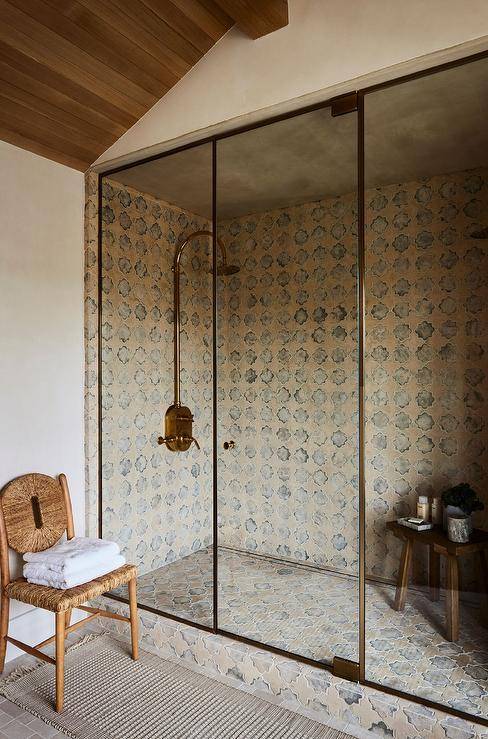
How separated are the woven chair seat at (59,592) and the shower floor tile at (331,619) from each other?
1.51ft

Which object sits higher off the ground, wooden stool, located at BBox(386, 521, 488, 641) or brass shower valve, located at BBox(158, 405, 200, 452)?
brass shower valve, located at BBox(158, 405, 200, 452)

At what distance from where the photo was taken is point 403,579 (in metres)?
2.16

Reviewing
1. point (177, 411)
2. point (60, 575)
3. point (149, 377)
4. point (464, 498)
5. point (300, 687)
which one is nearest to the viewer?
point (464, 498)

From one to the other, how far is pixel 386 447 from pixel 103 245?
193 cm

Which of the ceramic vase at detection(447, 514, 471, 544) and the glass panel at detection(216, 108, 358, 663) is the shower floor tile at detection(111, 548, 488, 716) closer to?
the glass panel at detection(216, 108, 358, 663)

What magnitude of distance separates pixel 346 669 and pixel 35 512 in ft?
5.24

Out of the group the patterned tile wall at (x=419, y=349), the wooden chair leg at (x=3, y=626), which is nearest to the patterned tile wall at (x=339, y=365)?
the patterned tile wall at (x=419, y=349)

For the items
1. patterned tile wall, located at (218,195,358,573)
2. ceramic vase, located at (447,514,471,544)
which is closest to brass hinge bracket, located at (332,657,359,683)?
patterned tile wall, located at (218,195,358,573)

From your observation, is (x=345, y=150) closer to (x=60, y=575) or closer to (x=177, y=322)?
(x=177, y=322)

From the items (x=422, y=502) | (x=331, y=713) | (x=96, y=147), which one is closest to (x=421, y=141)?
(x=422, y=502)

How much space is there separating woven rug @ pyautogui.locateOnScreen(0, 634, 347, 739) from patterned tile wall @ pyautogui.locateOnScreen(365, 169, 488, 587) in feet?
2.40

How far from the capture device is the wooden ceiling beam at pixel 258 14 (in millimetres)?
2162

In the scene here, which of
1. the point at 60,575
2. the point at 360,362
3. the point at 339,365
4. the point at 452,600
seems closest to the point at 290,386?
the point at 339,365

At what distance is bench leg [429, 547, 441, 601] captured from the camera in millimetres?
2049
